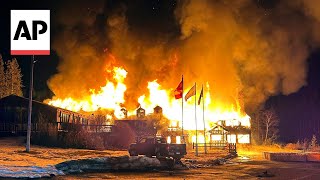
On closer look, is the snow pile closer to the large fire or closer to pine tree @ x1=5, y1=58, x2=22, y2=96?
the large fire

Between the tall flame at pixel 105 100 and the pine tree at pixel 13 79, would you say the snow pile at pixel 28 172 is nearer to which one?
the tall flame at pixel 105 100

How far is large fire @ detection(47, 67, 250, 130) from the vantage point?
79.3 meters

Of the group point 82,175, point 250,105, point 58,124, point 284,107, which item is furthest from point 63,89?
point 82,175

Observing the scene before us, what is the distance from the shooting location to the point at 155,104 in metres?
87.0

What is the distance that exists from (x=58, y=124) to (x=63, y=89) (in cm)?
4877

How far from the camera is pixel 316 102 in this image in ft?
351

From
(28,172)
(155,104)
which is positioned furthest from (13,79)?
(28,172)

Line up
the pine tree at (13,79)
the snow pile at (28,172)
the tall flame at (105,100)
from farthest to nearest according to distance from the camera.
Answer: the pine tree at (13,79)
the tall flame at (105,100)
the snow pile at (28,172)

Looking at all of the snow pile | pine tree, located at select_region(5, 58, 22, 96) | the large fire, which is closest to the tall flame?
the large fire

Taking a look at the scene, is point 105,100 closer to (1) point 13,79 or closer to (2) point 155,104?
(2) point 155,104

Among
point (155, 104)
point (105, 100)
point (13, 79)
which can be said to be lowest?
point (155, 104)

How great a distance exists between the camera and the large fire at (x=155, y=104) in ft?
260

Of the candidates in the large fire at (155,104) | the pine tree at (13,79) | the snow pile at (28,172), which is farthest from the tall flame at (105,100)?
the snow pile at (28,172)

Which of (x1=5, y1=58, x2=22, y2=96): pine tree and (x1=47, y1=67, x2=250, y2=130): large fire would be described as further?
(x1=5, y1=58, x2=22, y2=96): pine tree
